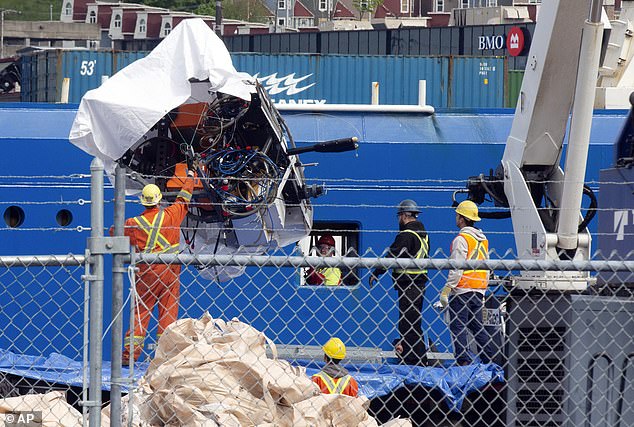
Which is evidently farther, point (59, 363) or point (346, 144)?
point (346, 144)

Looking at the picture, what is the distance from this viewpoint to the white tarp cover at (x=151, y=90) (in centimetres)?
975

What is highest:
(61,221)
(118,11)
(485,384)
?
(118,11)

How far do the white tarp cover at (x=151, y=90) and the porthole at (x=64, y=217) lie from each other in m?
3.00

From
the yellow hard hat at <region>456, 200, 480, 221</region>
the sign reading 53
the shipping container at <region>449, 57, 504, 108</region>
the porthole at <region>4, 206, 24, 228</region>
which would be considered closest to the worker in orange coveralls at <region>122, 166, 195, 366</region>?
the yellow hard hat at <region>456, 200, 480, 221</region>

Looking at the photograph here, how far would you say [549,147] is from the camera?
9.38m

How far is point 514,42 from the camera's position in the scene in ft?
82.7

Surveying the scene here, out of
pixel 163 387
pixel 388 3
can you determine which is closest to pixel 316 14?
pixel 388 3

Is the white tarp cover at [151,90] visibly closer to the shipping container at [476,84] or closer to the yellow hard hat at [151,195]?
the yellow hard hat at [151,195]

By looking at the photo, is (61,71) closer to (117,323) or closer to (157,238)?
(157,238)

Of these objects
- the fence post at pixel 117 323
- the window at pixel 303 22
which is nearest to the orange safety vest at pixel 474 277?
the fence post at pixel 117 323

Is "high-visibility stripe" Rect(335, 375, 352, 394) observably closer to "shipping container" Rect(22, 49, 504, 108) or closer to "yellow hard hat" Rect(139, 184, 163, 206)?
"yellow hard hat" Rect(139, 184, 163, 206)

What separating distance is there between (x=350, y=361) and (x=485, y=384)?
113 centimetres

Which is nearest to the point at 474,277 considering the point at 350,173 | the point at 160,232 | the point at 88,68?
the point at 160,232

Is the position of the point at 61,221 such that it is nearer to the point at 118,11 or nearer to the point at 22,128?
the point at 22,128
